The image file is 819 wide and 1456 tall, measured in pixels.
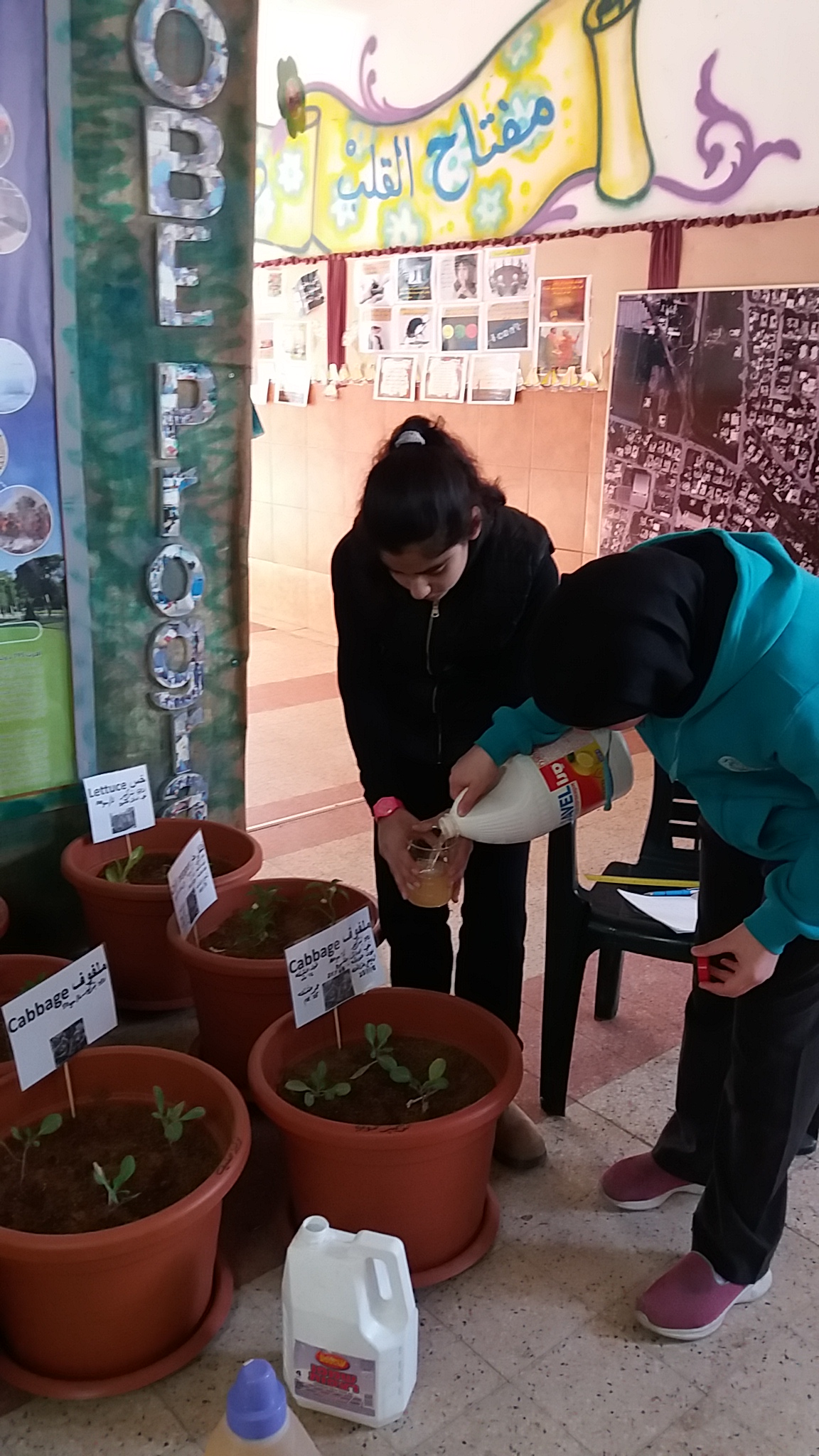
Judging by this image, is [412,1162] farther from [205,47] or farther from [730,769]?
[205,47]

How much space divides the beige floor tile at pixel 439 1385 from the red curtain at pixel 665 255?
285 cm

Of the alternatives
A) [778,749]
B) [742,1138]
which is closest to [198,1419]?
[742,1138]

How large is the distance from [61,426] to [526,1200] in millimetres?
1411

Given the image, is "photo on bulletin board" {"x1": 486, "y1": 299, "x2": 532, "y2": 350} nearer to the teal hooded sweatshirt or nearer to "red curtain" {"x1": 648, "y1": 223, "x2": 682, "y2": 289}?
"red curtain" {"x1": 648, "y1": 223, "x2": 682, "y2": 289}

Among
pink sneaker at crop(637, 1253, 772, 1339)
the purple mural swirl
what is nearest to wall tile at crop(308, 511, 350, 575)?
the purple mural swirl

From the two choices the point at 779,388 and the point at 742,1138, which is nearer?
the point at 742,1138

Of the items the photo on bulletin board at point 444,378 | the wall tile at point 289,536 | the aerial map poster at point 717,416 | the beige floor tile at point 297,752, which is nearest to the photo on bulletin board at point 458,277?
the photo on bulletin board at point 444,378

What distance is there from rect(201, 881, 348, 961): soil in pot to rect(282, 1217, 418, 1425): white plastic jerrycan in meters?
0.60

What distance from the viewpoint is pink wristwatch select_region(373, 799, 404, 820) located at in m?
1.61

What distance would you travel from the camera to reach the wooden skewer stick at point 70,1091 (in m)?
1.42

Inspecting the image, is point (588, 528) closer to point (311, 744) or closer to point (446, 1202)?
point (311, 744)

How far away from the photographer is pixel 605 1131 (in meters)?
1.75

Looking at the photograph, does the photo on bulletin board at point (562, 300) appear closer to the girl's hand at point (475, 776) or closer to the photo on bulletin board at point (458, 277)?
the photo on bulletin board at point (458, 277)

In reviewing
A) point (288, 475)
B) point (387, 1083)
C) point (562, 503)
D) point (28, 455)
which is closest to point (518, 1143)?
point (387, 1083)
